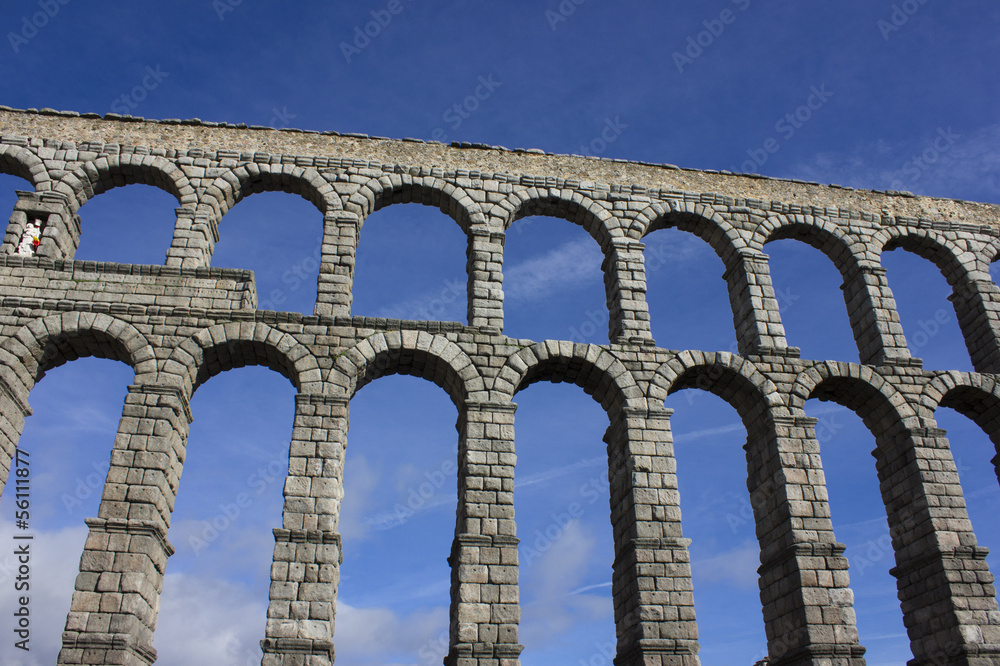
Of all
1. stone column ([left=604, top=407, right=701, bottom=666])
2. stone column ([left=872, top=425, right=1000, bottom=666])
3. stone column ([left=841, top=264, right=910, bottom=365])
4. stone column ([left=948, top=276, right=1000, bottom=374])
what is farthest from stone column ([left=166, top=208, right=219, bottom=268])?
stone column ([left=948, top=276, right=1000, bottom=374])

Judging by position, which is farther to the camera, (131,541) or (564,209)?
(564,209)

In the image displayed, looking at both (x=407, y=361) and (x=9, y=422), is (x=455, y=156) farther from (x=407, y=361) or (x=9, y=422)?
(x=9, y=422)

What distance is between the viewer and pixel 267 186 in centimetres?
1603

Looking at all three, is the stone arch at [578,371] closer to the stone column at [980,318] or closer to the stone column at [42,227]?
the stone column at [980,318]

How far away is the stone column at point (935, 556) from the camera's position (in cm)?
1253

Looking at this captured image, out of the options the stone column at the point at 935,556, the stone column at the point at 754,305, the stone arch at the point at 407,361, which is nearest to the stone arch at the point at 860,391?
the stone column at the point at 935,556

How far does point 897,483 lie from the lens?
47.2ft

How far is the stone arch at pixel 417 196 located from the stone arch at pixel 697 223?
11.2 feet

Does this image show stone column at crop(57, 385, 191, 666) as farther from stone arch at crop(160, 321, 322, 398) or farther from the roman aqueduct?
stone arch at crop(160, 321, 322, 398)

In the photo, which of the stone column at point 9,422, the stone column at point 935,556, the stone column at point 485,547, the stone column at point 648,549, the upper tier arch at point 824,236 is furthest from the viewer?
the upper tier arch at point 824,236

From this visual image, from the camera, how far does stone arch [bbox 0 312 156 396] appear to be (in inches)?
502

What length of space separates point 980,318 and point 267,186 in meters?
15.7

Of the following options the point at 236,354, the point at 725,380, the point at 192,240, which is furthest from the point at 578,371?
the point at 192,240

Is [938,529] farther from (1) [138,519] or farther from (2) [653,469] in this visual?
(1) [138,519]
